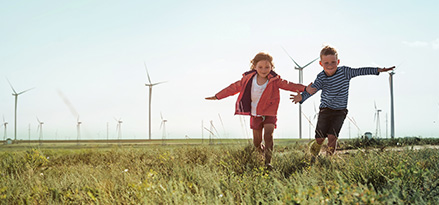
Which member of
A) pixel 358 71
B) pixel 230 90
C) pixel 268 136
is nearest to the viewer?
pixel 358 71

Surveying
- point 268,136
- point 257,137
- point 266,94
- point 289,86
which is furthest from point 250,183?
point 289,86

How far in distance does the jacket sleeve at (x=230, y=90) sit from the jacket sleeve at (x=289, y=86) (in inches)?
31.3

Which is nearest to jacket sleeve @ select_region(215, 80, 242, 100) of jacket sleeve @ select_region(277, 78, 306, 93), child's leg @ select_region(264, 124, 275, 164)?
jacket sleeve @ select_region(277, 78, 306, 93)

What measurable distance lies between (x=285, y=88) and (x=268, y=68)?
422mm

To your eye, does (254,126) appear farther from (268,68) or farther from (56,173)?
(56,173)

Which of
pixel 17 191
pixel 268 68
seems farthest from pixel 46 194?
pixel 268 68

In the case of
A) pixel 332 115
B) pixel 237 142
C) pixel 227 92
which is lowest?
pixel 237 142

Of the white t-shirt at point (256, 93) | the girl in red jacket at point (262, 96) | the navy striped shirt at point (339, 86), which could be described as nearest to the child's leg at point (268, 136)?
the girl in red jacket at point (262, 96)

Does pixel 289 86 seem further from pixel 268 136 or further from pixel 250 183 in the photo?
pixel 250 183

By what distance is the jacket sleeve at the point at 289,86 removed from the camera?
6.02m

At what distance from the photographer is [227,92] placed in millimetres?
6609

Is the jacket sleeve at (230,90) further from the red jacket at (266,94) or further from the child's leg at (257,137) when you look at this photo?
the child's leg at (257,137)

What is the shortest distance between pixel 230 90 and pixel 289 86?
109 centimetres

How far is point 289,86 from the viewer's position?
6.03m
